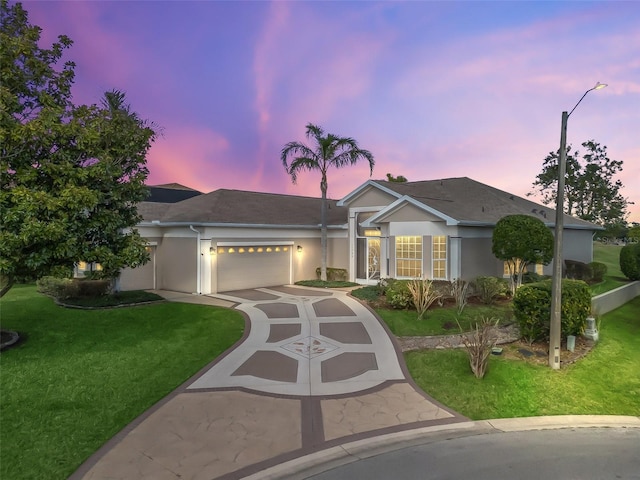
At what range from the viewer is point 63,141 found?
8.60m

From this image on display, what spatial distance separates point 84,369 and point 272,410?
4701 mm

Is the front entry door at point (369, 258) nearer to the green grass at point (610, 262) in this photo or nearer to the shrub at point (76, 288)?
the green grass at point (610, 262)

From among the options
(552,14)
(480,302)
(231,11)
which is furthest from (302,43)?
(480,302)

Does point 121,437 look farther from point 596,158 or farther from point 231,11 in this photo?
point 596,158

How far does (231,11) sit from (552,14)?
10.8m

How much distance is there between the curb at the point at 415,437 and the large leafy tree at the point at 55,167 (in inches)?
259

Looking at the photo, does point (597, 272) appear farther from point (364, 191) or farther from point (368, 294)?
point (368, 294)

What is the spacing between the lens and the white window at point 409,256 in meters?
16.6

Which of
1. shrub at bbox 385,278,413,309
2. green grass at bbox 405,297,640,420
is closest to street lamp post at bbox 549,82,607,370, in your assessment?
green grass at bbox 405,297,640,420

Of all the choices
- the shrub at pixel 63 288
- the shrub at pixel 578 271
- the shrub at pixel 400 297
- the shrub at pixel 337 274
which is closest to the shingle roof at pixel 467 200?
the shrub at pixel 578 271

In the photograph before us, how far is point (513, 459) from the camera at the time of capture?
5.03 metres

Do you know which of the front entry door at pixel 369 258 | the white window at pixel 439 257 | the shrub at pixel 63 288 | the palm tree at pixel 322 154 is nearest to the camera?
the shrub at pixel 63 288

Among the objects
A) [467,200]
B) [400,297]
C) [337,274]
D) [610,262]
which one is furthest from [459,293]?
[610,262]

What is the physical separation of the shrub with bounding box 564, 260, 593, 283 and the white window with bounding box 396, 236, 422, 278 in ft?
31.2
